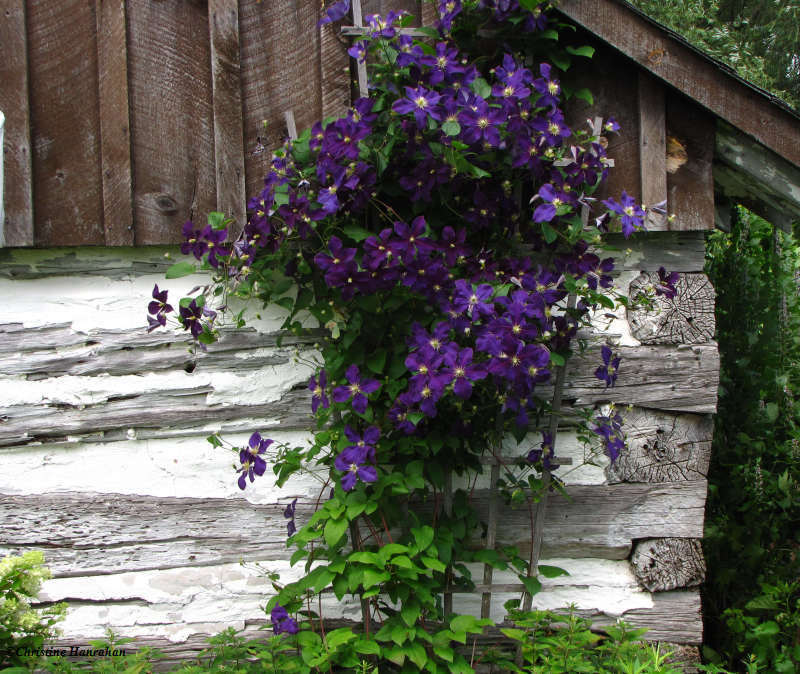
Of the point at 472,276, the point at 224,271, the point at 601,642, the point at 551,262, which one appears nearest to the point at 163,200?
the point at 224,271

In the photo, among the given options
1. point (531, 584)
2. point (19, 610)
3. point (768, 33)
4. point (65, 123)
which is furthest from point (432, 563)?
point (768, 33)

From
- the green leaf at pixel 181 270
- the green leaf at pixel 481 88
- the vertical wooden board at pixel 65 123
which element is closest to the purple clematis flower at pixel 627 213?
the green leaf at pixel 481 88

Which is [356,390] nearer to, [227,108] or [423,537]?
[423,537]

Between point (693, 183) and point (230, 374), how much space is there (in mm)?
1892

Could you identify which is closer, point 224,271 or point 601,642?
point 224,271

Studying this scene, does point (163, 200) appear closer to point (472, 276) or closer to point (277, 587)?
point (472, 276)

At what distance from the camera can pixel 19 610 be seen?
83.2 inches

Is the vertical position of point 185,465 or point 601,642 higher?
point 185,465

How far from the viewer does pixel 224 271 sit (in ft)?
8.07

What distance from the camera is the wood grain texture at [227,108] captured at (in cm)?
251

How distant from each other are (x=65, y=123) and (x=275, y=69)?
80 cm

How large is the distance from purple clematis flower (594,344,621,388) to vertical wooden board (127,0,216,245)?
5.02 feet

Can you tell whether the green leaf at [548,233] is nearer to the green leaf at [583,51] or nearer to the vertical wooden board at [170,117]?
the green leaf at [583,51]

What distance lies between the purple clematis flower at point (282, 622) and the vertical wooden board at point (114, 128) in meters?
1.41
